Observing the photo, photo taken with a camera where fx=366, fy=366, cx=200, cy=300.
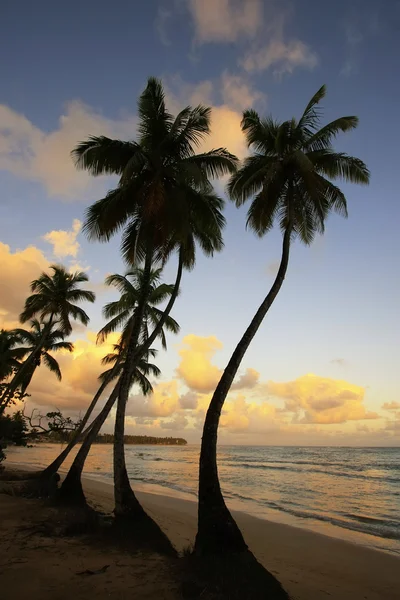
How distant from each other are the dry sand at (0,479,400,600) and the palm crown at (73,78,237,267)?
8365 mm

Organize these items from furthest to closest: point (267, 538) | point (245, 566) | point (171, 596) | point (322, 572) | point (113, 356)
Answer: point (113, 356) < point (267, 538) < point (322, 572) < point (245, 566) < point (171, 596)

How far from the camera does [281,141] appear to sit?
1191 cm

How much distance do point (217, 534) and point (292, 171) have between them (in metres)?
10.2

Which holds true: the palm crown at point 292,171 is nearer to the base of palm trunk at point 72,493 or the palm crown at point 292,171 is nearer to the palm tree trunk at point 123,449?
the palm tree trunk at point 123,449

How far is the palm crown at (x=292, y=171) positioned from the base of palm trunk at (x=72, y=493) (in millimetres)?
10910

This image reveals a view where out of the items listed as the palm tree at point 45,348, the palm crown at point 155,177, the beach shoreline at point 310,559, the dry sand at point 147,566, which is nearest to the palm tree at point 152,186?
the palm crown at point 155,177

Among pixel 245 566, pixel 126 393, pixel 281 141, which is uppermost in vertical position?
pixel 281 141

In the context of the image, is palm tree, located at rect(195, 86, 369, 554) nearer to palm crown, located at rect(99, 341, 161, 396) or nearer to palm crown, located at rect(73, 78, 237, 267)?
palm crown, located at rect(73, 78, 237, 267)

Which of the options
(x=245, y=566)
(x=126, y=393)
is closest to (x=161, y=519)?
(x=126, y=393)

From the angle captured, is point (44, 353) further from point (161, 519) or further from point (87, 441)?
point (161, 519)

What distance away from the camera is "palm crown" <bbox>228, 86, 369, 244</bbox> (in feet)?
37.9

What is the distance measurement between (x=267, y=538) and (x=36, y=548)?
748cm

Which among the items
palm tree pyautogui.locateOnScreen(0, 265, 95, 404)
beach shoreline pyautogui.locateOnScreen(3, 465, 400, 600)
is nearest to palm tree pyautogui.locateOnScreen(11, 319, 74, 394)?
palm tree pyautogui.locateOnScreen(0, 265, 95, 404)

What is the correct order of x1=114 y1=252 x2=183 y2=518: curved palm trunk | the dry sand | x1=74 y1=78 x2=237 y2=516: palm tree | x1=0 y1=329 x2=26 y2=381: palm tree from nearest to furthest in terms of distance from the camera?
the dry sand
x1=114 y1=252 x2=183 y2=518: curved palm trunk
x1=74 y1=78 x2=237 y2=516: palm tree
x1=0 y1=329 x2=26 y2=381: palm tree
